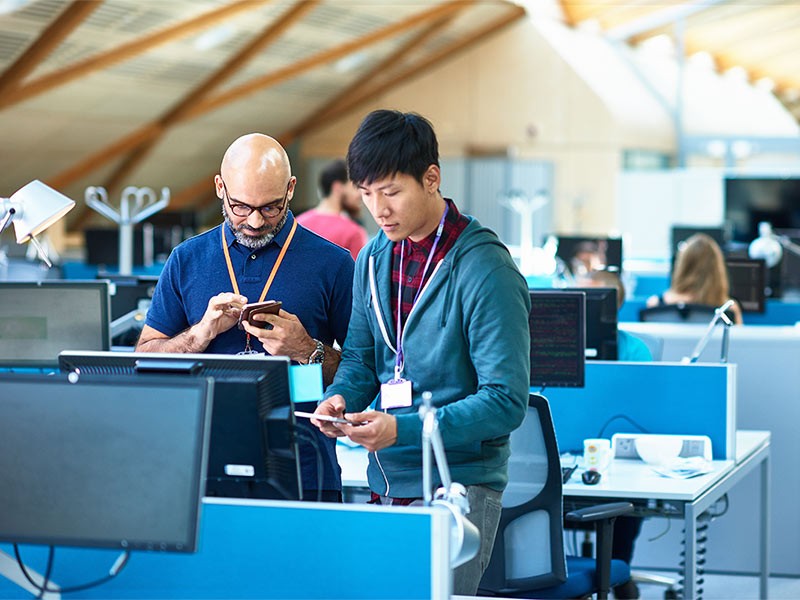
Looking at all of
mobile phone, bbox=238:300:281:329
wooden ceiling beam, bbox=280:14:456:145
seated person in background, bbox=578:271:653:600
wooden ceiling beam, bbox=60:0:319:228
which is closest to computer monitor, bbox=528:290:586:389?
seated person in background, bbox=578:271:653:600

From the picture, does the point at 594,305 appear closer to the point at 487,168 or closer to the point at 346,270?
the point at 346,270

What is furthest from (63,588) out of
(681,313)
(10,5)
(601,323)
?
(10,5)

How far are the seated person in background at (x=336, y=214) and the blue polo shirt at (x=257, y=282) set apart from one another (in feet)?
9.73

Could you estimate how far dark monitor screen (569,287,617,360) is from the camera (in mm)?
4403

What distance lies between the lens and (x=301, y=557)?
192 cm

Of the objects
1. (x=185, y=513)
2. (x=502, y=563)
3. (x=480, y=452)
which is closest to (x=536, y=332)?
(x=502, y=563)

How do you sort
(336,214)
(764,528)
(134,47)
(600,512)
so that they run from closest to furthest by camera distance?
(600,512), (764,528), (336,214), (134,47)

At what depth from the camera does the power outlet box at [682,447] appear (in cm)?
407

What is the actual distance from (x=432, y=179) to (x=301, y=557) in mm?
742

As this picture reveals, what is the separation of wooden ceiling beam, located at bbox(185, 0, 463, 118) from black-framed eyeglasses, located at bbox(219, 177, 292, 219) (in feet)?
41.9

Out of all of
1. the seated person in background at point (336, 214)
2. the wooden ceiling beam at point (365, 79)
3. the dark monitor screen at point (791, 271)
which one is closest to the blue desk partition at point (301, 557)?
the seated person in background at point (336, 214)

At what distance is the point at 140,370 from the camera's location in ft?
6.73

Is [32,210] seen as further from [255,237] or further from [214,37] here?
[214,37]

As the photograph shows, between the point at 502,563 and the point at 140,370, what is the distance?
1.45m
